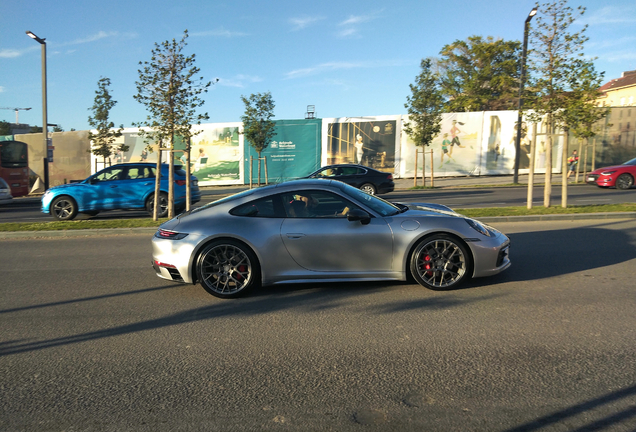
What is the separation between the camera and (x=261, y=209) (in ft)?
20.1

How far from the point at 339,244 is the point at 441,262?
1.20 metres

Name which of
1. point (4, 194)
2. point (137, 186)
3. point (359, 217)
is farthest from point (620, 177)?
point (4, 194)

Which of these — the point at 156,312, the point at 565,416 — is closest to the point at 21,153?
the point at 156,312

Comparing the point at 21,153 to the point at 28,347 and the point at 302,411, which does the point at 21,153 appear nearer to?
the point at 28,347

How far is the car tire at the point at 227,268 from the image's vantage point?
5.95 meters

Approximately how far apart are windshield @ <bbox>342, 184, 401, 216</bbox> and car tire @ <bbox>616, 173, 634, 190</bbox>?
17763 millimetres

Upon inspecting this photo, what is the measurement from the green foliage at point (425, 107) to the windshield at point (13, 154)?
20.3m

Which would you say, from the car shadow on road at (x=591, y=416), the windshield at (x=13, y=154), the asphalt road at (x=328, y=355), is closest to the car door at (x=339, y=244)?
the asphalt road at (x=328, y=355)

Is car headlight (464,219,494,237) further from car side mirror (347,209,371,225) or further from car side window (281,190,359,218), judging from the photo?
car side window (281,190,359,218)

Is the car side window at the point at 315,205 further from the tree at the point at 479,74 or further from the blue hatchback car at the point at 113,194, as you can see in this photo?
the tree at the point at 479,74

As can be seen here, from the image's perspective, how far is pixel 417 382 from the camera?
11.8 ft

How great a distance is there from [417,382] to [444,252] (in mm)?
2469

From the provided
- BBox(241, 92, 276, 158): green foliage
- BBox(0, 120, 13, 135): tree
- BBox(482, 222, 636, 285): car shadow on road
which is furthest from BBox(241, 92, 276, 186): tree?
BBox(0, 120, 13, 135): tree

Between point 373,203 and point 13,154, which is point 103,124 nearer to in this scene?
point 13,154
